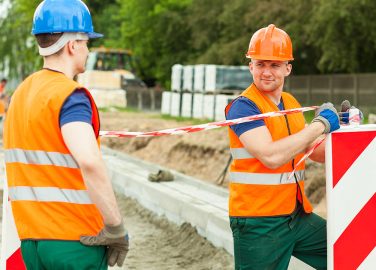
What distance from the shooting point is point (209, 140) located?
1670 centimetres

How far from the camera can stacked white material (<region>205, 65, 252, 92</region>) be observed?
88.3 ft

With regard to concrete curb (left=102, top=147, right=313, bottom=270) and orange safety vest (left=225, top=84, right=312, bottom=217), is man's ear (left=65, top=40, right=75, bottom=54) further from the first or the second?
concrete curb (left=102, top=147, right=313, bottom=270)

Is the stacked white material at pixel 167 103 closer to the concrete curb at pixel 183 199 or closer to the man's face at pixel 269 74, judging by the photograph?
the concrete curb at pixel 183 199

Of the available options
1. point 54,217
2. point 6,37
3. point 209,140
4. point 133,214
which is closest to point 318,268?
point 54,217

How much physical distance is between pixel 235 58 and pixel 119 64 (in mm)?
11864

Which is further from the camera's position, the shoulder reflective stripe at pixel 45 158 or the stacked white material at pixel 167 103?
the stacked white material at pixel 167 103

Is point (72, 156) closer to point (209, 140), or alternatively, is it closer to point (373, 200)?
point (373, 200)

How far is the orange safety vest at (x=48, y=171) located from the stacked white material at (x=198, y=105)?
23.4m

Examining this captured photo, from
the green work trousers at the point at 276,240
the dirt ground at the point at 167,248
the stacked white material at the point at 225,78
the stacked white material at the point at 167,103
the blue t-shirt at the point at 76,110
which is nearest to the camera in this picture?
the blue t-shirt at the point at 76,110

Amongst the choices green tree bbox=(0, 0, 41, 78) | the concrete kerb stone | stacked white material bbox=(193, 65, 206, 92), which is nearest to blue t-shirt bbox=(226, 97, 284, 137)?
the concrete kerb stone

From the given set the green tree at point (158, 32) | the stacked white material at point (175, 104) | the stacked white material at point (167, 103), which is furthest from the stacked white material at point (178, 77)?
the green tree at point (158, 32)

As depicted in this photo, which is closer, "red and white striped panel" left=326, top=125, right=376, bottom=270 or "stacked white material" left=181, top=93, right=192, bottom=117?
"red and white striped panel" left=326, top=125, right=376, bottom=270

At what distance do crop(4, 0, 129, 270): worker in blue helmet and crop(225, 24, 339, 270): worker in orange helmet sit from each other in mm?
1034

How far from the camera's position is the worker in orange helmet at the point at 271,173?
4.27 metres
